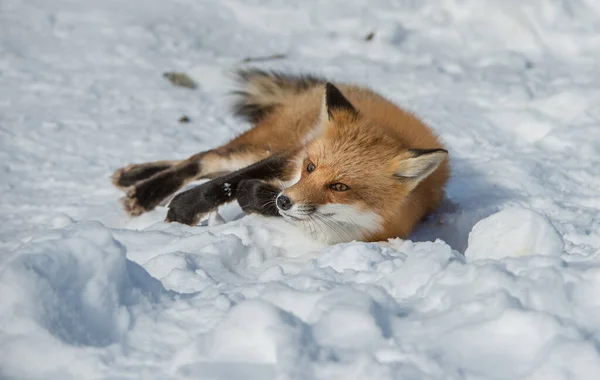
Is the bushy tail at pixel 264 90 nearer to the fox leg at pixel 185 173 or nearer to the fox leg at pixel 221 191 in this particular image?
the fox leg at pixel 185 173

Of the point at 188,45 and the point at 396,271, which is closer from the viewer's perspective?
the point at 396,271

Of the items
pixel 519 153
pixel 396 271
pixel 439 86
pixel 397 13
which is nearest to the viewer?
pixel 396 271

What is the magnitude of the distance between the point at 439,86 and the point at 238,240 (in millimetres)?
3745

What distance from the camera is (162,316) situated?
7.08ft

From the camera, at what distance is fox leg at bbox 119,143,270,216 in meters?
4.28

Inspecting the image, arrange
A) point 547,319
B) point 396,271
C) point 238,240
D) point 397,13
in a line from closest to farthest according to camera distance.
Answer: point 547,319, point 396,271, point 238,240, point 397,13

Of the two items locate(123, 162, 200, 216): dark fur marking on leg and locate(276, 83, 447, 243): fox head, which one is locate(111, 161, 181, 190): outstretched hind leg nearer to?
locate(123, 162, 200, 216): dark fur marking on leg

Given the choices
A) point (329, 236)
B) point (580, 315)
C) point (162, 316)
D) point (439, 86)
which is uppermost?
point (580, 315)

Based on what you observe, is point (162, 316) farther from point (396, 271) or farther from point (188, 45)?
point (188, 45)

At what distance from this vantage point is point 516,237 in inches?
105

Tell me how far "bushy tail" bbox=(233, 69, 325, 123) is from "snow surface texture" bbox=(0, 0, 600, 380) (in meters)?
0.56

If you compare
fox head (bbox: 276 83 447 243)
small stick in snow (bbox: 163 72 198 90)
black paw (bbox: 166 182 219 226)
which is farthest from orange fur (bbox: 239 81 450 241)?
small stick in snow (bbox: 163 72 198 90)

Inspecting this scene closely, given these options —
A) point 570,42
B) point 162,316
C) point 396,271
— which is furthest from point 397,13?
point 162,316

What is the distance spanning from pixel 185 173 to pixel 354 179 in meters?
1.37
